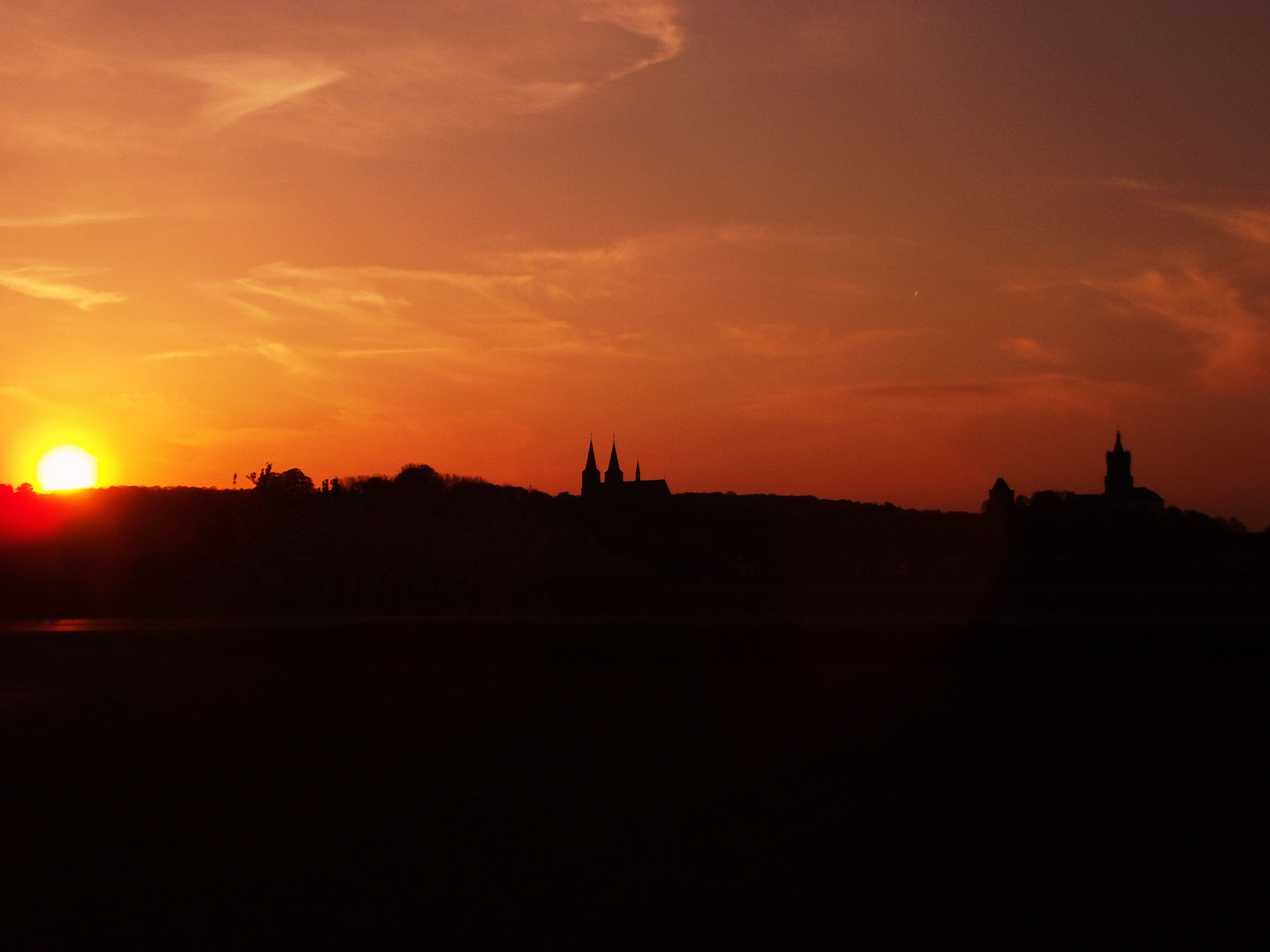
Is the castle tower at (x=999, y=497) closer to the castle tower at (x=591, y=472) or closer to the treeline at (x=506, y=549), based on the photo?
the treeline at (x=506, y=549)

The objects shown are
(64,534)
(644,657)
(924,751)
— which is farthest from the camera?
(64,534)

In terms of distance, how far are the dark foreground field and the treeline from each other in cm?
2295

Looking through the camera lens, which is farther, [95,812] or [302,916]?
[95,812]

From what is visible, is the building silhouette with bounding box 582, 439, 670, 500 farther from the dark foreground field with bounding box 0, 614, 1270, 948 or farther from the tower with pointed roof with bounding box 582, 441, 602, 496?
the dark foreground field with bounding box 0, 614, 1270, 948

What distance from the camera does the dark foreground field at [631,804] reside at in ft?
32.1

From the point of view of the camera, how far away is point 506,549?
53094 mm

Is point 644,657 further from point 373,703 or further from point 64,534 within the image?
point 64,534

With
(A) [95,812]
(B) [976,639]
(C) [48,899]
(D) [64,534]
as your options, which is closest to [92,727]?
(A) [95,812]

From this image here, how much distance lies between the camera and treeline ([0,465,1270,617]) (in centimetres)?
5034

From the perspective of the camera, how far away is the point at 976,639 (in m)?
30.6

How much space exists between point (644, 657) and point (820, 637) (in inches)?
203

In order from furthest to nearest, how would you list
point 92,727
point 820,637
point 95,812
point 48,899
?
point 820,637 → point 92,727 → point 95,812 → point 48,899

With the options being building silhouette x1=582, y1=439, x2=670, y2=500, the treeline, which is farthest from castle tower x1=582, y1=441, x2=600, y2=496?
the treeline

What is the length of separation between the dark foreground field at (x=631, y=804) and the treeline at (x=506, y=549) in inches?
904
